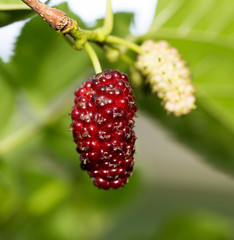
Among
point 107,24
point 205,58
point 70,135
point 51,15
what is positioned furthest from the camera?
point 70,135

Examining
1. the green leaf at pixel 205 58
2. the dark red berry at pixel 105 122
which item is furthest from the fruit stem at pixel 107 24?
the green leaf at pixel 205 58

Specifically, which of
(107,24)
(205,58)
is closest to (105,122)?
(107,24)

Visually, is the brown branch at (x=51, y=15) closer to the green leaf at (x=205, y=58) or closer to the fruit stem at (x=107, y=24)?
the fruit stem at (x=107, y=24)

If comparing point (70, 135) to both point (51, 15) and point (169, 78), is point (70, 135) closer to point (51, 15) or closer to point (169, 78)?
point (169, 78)

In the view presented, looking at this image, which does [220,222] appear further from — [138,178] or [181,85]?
[181,85]

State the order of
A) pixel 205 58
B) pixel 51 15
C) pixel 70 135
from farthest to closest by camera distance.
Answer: pixel 70 135 → pixel 205 58 → pixel 51 15

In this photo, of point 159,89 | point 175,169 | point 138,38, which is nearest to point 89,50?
point 159,89

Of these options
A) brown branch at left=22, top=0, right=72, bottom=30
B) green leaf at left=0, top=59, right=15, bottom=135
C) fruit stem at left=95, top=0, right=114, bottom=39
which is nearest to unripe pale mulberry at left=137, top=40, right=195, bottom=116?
fruit stem at left=95, top=0, right=114, bottom=39
